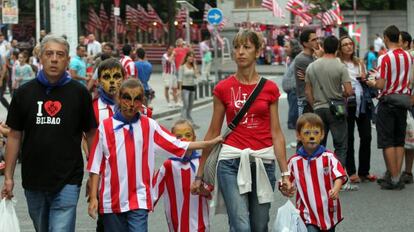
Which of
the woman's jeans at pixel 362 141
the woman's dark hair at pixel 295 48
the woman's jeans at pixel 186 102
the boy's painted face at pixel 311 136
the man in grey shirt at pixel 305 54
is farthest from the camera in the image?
the woman's jeans at pixel 186 102

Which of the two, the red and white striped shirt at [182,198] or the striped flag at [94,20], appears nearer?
the red and white striped shirt at [182,198]

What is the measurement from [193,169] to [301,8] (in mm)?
42664

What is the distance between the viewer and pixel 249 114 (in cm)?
682

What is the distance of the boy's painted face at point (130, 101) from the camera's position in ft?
21.9

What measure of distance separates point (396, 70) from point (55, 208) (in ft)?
20.0

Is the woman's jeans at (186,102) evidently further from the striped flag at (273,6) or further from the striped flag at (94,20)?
the striped flag at (94,20)

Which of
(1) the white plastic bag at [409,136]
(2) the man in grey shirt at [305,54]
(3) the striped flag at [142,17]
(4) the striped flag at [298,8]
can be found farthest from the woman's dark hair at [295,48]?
(3) the striped flag at [142,17]

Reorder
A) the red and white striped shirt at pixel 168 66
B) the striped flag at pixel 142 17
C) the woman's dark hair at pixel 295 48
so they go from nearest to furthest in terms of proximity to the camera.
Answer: the woman's dark hair at pixel 295 48
the red and white striped shirt at pixel 168 66
the striped flag at pixel 142 17

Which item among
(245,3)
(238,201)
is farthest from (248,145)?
(245,3)

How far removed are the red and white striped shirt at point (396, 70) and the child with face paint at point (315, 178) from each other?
12.5 ft

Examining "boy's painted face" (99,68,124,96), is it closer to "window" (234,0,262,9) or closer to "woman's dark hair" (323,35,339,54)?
"woman's dark hair" (323,35,339,54)

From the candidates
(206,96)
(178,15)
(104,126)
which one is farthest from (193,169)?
(178,15)

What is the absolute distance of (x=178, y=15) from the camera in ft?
192

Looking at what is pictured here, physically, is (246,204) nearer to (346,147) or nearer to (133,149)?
(133,149)
